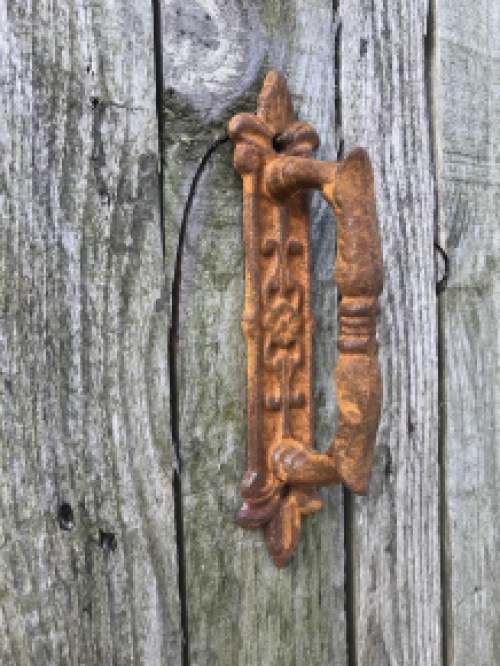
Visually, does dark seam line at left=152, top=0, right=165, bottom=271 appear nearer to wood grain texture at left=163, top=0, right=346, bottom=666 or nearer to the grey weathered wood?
Result: wood grain texture at left=163, top=0, right=346, bottom=666

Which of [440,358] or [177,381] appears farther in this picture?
[440,358]

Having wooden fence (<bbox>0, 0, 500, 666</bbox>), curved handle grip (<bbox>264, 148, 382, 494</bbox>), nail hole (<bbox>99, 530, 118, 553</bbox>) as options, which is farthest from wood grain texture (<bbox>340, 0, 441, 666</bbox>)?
nail hole (<bbox>99, 530, 118, 553</bbox>)

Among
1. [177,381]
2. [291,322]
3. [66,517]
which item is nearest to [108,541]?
[66,517]

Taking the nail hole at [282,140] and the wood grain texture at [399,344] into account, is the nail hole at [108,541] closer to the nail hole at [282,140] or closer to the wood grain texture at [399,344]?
the wood grain texture at [399,344]

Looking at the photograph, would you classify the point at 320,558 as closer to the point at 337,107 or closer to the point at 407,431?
the point at 407,431

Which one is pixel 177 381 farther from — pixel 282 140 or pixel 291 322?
pixel 282 140

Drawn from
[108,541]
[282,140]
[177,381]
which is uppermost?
[282,140]
